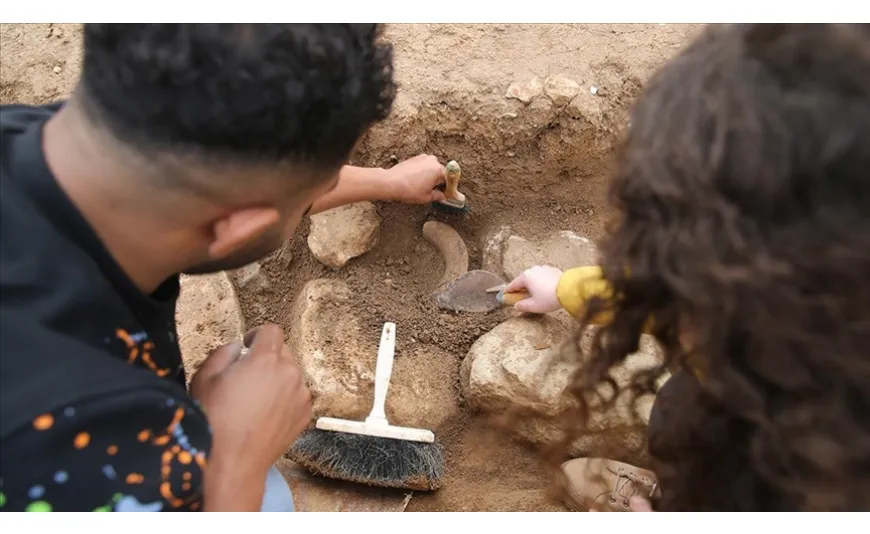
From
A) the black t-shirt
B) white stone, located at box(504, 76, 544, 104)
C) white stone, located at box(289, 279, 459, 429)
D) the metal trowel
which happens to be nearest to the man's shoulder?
the black t-shirt

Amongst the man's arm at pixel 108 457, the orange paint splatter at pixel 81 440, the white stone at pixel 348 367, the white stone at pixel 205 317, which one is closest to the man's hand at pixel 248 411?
the man's arm at pixel 108 457

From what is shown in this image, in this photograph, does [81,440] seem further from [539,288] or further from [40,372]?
[539,288]

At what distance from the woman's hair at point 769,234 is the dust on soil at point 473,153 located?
3.08 ft

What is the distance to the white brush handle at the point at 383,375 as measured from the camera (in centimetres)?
156

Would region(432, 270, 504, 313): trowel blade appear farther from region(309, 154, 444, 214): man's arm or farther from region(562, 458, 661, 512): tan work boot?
region(562, 458, 661, 512): tan work boot

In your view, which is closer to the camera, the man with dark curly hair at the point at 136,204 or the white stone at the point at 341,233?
the man with dark curly hair at the point at 136,204

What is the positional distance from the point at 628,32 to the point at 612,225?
1165mm

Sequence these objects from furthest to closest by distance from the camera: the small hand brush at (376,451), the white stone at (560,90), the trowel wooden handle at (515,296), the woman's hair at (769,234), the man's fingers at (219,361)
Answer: the white stone at (560,90) → the trowel wooden handle at (515,296) → the small hand brush at (376,451) → the man's fingers at (219,361) → the woman's hair at (769,234)

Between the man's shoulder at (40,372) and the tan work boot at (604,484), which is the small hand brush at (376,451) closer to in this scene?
the tan work boot at (604,484)

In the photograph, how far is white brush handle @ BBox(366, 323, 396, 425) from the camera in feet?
5.13

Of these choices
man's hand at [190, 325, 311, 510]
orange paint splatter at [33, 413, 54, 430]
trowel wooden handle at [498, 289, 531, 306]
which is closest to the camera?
orange paint splatter at [33, 413, 54, 430]

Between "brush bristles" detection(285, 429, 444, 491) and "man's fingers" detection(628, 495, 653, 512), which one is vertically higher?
"man's fingers" detection(628, 495, 653, 512)

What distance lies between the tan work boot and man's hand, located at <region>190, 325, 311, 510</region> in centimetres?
75

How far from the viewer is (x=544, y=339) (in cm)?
166
